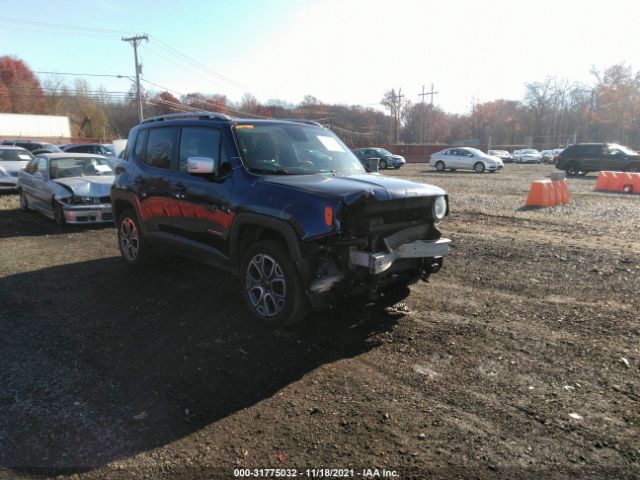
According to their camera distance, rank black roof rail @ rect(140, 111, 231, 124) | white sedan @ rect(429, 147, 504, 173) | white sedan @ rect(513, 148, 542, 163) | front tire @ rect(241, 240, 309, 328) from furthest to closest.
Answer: white sedan @ rect(513, 148, 542, 163)
white sedan @ rect(429, 147, 504, 173)
black roof rail @ rect(140, 111, 231, 124)
front tire @ rect(241, 240, 309, 328)

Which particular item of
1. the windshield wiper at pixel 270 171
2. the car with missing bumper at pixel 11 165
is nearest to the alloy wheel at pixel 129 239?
the windshield wiper at pixel 270 171

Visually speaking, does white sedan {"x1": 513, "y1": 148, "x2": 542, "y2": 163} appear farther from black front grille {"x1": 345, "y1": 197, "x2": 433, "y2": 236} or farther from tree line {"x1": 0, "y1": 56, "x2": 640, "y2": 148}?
black front grille {"x1": 345, "y1": 197, "x2": 433, "y2": 236}

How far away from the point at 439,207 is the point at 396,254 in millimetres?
860

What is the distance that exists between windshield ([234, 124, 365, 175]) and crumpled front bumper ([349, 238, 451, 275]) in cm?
125

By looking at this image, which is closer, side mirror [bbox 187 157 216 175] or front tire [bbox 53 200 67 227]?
side mirror [bbox 187 157 216 175]

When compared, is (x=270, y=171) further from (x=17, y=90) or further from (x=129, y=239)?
(x=17, y=90)

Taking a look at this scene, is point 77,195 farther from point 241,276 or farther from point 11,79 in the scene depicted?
point 11,79

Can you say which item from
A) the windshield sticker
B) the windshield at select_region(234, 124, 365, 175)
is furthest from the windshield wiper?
the windshield sticker

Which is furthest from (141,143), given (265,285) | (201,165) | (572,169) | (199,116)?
(572,169)

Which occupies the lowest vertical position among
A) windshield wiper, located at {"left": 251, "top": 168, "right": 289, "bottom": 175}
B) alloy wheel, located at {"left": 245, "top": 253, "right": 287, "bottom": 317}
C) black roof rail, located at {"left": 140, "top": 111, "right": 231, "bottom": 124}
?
alloy wheel, located at {"left": 245, "top": 253, "right": 287, "bottom": 317}

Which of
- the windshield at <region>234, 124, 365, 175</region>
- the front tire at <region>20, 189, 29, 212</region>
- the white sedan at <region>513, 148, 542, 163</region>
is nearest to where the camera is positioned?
the windshield at <region>234, 124, 365, 175</region>

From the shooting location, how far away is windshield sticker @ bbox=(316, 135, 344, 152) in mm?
5445

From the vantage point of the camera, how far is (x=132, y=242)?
21.9 feet

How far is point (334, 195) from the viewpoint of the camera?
3.84 metres
